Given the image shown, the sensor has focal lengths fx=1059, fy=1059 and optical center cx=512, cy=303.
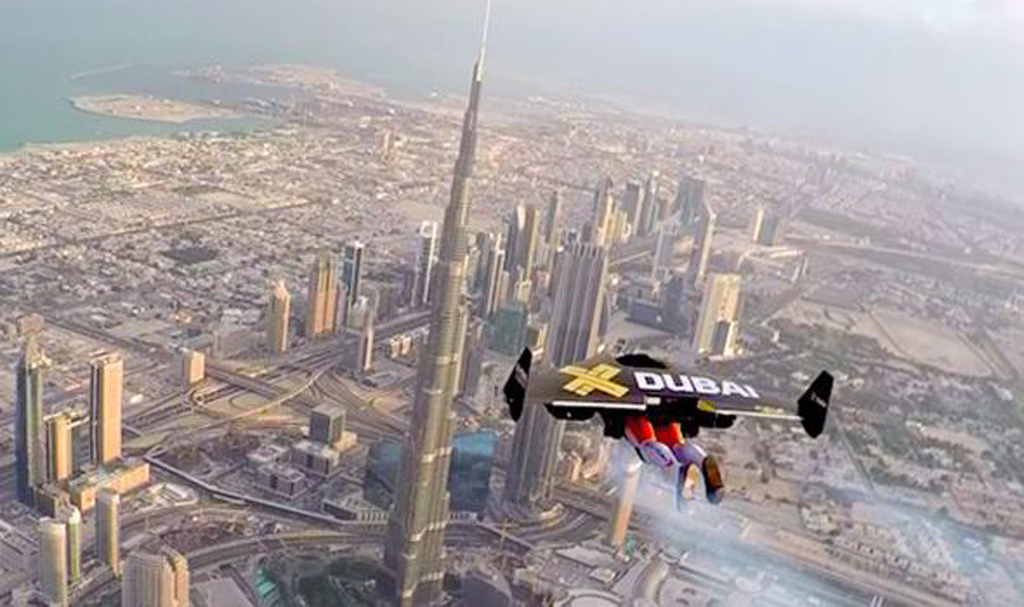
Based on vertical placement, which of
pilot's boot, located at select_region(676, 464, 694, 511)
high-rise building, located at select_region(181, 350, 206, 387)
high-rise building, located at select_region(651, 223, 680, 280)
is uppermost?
pilot's boot, located at select_region(676, 464, 694, 511)

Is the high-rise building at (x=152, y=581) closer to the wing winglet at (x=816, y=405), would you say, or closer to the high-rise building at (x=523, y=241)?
the wing winglet at (x=816, y=405)

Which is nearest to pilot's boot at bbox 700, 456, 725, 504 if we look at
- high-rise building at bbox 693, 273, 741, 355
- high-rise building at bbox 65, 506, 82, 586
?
high-rise building at bbox 65, 506, 82, 586

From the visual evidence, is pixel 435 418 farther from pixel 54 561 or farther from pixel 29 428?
pixel 29 428

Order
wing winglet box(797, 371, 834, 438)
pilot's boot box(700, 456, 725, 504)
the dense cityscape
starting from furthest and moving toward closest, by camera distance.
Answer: the dense cityscape → wing winglet box(797, 371, 834, 438) → pilot's boot box(700, 456, 725, 504)

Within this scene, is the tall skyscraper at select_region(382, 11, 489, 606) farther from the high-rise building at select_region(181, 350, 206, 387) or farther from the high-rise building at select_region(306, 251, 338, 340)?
the high-rise building at select_region(306, 251, 338, 340)

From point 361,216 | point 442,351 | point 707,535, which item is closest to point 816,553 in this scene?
point 707,535
